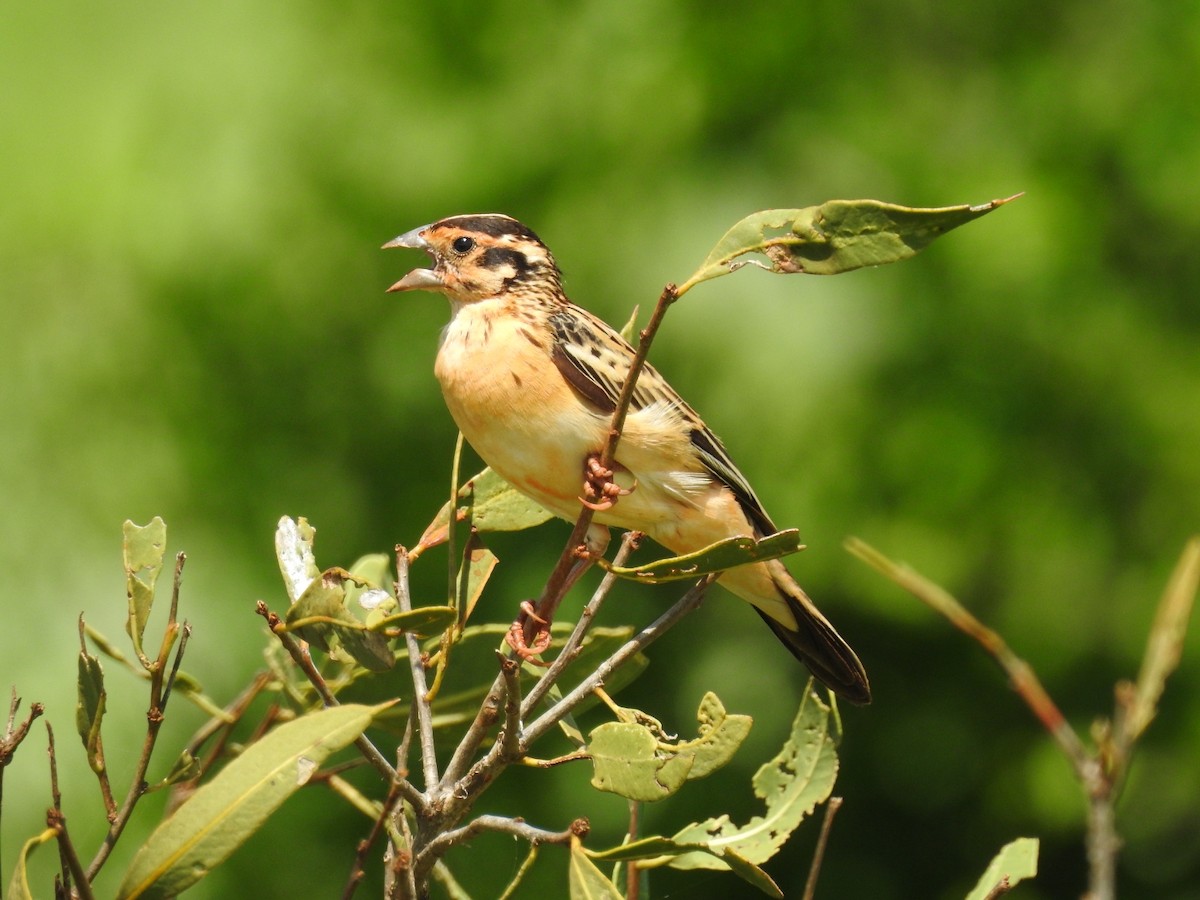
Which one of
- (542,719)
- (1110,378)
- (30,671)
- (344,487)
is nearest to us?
(542,719)

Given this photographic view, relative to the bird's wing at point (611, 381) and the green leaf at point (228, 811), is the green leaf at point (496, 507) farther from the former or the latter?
the green leaf at point (228, 811)

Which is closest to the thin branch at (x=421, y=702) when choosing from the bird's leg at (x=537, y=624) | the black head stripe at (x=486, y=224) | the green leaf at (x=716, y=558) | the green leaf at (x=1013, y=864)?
the bird's leg at (x=537, y=624)

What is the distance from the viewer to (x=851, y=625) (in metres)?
4.16

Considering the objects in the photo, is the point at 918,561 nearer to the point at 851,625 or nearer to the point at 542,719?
the point at 851,625

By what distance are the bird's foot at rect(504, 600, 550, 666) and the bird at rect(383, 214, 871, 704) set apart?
268 millimetres

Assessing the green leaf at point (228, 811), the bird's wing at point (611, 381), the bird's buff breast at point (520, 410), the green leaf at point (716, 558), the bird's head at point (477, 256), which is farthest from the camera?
the bird's head at point (477, 256)

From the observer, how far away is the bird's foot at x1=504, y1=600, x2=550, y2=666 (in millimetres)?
1938

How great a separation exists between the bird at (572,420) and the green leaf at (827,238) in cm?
63

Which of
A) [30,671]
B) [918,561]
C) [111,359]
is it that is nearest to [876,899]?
[918,561]

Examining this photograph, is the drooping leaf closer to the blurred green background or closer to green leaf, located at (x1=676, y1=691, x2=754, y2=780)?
green leaf, located at (x1=676, y1=691, x2=754, y2=780)

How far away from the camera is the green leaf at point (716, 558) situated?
1569 millimetres

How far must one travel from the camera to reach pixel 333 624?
65.0 inches

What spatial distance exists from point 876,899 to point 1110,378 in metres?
1.77

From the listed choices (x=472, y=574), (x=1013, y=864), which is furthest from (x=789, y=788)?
(x=472, y=574)
